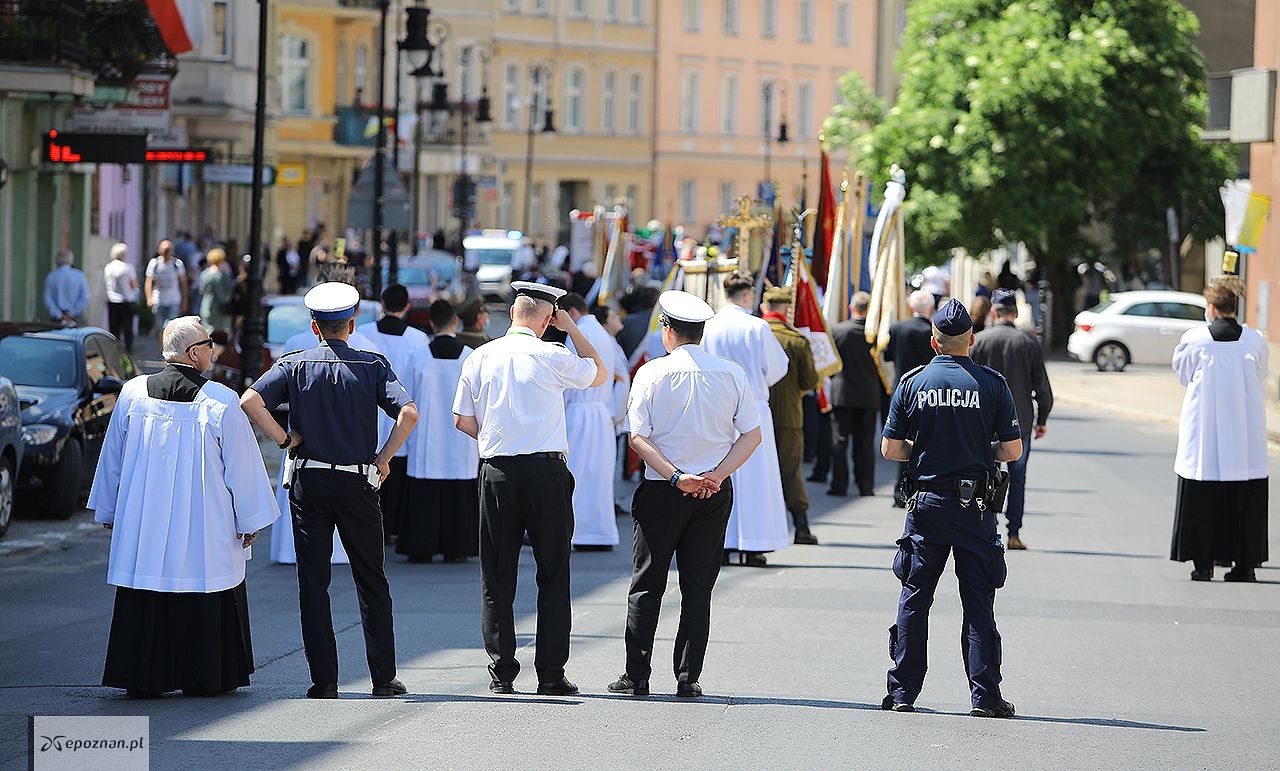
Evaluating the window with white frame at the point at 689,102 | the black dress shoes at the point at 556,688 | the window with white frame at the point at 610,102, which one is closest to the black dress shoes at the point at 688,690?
the black dress shoes at the point at 556,688

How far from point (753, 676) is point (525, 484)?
5.42ft

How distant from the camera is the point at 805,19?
308ft

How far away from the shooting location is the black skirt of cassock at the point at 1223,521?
1382cm

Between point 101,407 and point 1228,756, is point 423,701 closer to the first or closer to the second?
point 1228,756

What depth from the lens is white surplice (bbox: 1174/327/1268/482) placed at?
13789 mm

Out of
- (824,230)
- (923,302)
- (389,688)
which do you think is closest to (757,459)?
(923,302)

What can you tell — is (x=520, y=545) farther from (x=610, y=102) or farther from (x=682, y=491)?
(x=610, y=102)

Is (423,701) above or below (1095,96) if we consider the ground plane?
below

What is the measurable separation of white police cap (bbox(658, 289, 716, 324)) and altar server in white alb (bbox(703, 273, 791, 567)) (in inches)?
161

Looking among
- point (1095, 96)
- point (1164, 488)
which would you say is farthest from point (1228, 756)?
point (1095, 96)

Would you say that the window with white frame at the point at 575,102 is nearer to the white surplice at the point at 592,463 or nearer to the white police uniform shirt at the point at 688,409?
the white surplice at the point at 592,463

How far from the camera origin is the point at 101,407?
1694cm

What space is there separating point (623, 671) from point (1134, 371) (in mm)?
29801

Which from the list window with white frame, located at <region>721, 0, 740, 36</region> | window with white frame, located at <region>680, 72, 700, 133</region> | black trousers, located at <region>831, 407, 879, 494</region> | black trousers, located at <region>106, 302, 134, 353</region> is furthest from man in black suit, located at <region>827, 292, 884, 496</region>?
window with white frame, located at <region>721, 0, 740, 36</region>
